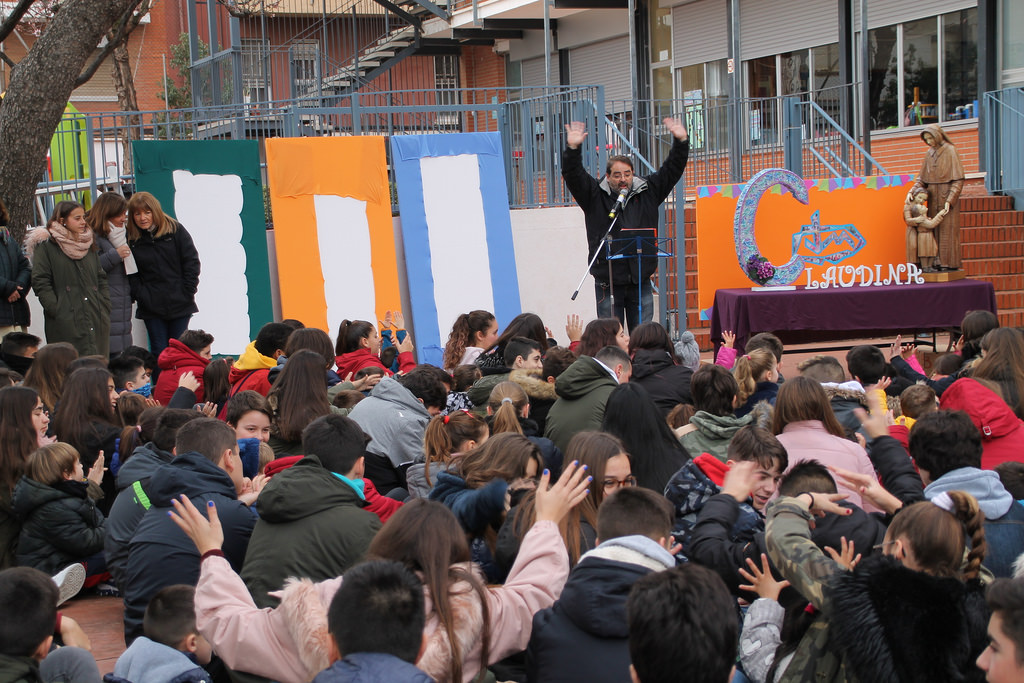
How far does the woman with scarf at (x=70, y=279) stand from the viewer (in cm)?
841

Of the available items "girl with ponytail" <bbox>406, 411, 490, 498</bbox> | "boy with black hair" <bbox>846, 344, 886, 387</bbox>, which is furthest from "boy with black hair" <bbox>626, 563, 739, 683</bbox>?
"boy with black hair" <bbox>846, 344, 886, 387</bbox>

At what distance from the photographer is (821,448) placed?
427cm

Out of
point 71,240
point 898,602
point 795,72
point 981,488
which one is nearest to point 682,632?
point 898,602

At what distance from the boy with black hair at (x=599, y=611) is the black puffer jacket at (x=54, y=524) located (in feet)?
9.17

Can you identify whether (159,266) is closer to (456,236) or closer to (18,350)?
(18,350)

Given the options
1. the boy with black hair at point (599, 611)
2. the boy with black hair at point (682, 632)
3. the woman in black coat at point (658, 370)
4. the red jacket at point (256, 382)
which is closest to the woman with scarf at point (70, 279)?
the red jacket at point (256, 382)

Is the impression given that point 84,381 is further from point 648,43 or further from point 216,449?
point 648,43

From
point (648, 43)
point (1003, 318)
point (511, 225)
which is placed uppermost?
point (648, 43)

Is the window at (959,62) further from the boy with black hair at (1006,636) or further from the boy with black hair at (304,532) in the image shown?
the boy with black hair at (1006,636)

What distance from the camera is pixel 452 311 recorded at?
1102cm

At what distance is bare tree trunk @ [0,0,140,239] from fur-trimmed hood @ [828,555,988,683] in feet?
29.0

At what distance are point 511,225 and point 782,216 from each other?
10.1 ft

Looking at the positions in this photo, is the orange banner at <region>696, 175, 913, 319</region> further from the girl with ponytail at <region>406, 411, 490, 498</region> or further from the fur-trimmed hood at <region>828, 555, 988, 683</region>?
the fur-trimmed hood at <region>828, 555, 988, 683</region>

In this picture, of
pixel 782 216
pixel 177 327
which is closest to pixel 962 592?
pixel 177 327
